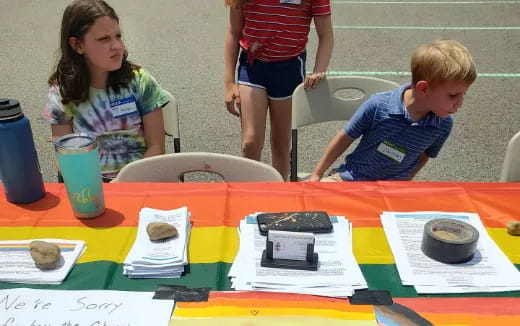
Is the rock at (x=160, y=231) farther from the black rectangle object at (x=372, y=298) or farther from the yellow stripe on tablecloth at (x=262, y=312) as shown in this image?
the black rectangle object at (x=372, y=298)

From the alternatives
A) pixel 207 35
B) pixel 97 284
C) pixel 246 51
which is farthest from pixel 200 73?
pixel 97 284

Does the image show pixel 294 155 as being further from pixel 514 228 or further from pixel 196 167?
pixel 514 228

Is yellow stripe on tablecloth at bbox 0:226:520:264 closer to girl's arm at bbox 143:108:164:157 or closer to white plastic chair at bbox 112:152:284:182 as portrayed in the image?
white plastic chair at bbox 112:152:284:182

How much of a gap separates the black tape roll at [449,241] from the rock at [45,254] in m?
0.85

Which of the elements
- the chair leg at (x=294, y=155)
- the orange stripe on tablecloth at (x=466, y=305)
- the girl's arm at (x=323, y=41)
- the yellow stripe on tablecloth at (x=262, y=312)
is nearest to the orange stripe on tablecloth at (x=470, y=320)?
the orange stripe on tablecloth at (x=466, y=305)

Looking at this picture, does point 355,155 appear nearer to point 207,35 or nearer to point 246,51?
point 246,51

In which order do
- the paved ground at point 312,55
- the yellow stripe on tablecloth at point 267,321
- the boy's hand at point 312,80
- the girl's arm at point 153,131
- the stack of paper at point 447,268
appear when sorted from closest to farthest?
the yellow stripe on tablecloth at point 267,321 < the stack of paper at point 447,268 < the girl's arm at point 153,131 < the boy's hand at point 312,80 < the paved ground at point 312,55

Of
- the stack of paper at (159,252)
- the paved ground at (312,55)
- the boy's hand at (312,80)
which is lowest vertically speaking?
the paved ground at (312,55)

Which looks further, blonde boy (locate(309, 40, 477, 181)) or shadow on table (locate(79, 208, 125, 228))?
blonde boy (locate(309, 40, 477, 181))

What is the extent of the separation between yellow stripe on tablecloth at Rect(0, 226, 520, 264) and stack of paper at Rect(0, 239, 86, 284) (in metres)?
0.03

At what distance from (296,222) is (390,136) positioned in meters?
0.81

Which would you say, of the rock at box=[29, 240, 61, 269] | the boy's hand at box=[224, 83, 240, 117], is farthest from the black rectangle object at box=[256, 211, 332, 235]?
the boy's hand at box=[224, 83, 240, 117]

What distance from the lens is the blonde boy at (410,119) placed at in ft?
5.40

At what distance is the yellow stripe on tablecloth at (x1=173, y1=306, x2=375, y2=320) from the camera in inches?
39.5
